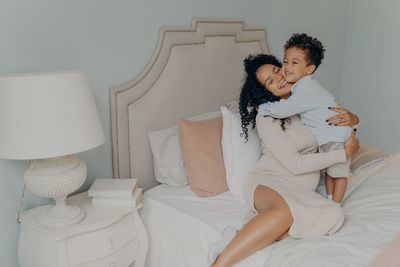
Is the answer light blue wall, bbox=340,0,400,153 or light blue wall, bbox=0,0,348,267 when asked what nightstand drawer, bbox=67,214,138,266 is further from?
light blue wall, bbox=340,0,400,153

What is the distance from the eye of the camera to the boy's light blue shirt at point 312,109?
1662mm

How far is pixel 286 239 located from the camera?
1.48 meters

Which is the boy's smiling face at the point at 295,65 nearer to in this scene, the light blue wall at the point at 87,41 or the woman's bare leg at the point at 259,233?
the woman's bare leg at the point at 259,233

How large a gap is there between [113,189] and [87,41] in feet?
2.15

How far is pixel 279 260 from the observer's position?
1347 millimetres

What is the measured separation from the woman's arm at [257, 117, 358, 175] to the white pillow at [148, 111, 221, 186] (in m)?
0.49

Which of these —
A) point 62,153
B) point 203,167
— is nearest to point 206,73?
point 203,167

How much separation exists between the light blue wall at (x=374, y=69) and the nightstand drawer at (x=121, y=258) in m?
2.52

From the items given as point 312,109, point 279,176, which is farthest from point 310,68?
point 279,176

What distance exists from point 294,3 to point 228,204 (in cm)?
176

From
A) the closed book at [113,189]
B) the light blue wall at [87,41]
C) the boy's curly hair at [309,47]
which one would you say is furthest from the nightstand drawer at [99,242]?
the boy's curly hair at [309,47]

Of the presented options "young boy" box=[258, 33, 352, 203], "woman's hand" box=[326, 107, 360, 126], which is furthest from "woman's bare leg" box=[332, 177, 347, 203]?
"woman's hand" box=[326, 107, 360, 126]

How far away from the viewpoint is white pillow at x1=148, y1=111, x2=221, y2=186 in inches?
76.9

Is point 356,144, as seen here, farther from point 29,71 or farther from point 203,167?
point 29,71
